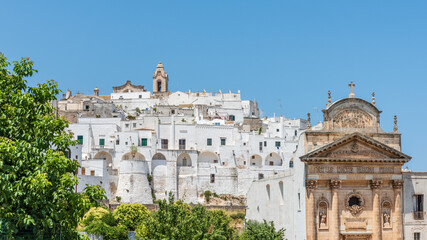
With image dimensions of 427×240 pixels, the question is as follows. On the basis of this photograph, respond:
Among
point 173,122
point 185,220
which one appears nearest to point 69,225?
point 185,220

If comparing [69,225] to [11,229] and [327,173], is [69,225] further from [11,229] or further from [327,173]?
[327,173]

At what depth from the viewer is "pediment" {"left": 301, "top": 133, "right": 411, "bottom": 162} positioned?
3881 cm

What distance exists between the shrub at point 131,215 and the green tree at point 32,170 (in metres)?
39.7

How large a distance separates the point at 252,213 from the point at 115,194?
108ft

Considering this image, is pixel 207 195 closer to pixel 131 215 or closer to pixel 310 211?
pixel 131 215

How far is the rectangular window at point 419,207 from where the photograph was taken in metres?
40.5

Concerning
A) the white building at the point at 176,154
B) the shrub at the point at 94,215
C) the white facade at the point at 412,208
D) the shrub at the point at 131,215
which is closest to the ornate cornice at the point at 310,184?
the white facade at the point at 412,208

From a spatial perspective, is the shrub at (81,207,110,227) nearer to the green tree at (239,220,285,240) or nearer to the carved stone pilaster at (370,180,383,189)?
the green tree at (239,220,285,240)

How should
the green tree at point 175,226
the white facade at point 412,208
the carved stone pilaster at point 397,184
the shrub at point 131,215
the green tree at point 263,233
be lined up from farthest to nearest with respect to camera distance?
the shrub at point 131,215, the green tree at point 263,233, the white facade at point 412,208, the carved stone pilaster at point 397,184, the green tree at point 175,226

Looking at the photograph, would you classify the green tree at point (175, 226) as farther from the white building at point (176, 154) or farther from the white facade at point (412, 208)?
the white building at point (176, 154)

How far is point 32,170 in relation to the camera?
70.7ft

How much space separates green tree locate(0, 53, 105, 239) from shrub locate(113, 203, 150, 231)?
130ft

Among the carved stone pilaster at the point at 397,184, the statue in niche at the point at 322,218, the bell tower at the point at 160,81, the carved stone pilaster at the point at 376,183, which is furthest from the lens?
the bell tower at the point at 160,81

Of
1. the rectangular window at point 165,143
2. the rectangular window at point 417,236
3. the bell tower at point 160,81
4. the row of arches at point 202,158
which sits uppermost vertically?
the bell tower at point 160,81
